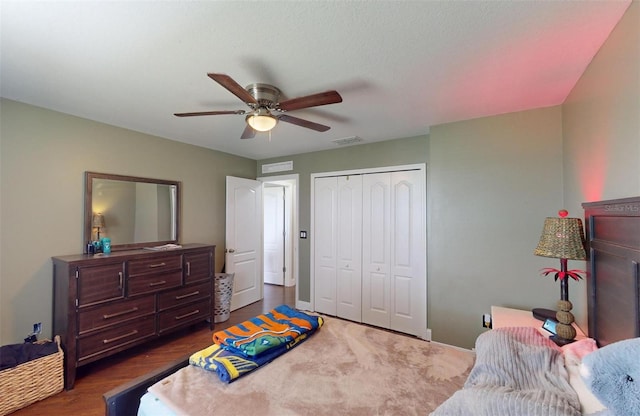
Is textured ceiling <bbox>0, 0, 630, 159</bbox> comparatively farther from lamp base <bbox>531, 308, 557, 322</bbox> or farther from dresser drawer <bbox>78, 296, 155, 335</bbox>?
dresser drawer <bbox>78, 296, 155, 335</bbox>

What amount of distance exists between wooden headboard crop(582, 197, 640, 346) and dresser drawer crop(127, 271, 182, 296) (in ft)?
11.1

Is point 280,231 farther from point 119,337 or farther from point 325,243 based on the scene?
point 119,337

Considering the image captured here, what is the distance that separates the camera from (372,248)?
3.45 m

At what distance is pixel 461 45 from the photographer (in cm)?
145

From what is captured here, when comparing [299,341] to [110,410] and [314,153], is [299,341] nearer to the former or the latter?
[110,410]

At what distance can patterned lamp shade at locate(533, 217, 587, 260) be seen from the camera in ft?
5.06

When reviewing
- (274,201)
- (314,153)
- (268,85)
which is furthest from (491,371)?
(274,201)

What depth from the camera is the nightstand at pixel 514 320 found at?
6.06ft

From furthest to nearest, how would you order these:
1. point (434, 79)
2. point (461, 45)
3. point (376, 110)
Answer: point (376, 110) < point (434, 79) < point (461, 45)

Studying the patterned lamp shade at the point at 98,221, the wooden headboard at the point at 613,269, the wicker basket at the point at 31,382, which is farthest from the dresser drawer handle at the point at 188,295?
the wooden headboard at the point at 613,269

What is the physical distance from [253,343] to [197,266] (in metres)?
1.87

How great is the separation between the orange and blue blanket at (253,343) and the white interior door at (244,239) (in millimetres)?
2161

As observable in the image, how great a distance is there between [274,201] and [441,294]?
12.2 feet

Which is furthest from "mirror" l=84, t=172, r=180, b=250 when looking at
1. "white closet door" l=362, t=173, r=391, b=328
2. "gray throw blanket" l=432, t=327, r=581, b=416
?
"gray throw blanket" l=432, t=327, r=581, b=416
